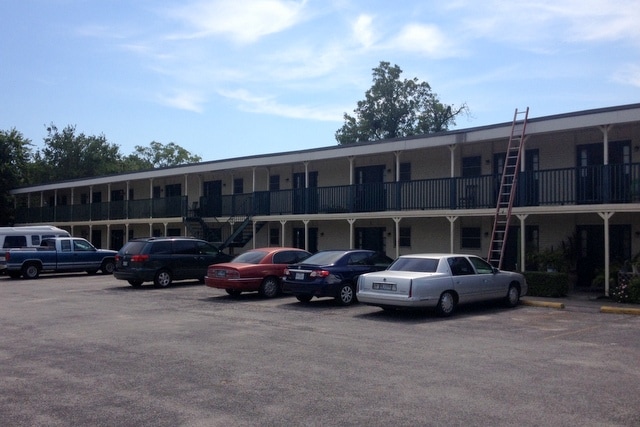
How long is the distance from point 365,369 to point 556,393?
2.45 m

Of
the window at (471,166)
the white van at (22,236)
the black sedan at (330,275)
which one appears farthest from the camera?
the white van at (22,236)

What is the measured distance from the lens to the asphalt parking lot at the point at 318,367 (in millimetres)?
6535

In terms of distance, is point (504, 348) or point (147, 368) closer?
point (147, 368)

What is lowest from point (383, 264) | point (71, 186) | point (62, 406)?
point (62, 406)

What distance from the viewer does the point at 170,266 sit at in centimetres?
2181

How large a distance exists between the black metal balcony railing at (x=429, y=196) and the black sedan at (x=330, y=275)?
5.14 meters

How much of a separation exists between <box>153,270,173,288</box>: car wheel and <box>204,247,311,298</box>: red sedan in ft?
12.3

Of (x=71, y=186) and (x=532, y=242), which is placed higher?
(x=71, y=186)

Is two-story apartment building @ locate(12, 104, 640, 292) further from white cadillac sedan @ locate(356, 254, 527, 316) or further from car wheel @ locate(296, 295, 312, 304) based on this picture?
car wheel @ locate(296, 295, 312, 304)

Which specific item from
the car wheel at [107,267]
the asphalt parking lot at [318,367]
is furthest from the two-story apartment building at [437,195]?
the asphalt parking lot at [318,367]

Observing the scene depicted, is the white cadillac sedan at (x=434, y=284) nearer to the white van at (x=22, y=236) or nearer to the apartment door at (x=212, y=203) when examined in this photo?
the apartment door at (x=212, y=203)

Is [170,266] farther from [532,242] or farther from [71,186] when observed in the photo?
[71,186]

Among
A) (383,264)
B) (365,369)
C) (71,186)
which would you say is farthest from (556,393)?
(71,186)

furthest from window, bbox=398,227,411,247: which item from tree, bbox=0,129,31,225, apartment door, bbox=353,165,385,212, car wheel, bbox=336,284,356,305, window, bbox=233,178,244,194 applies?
tree, bbox=0,129,31,225
